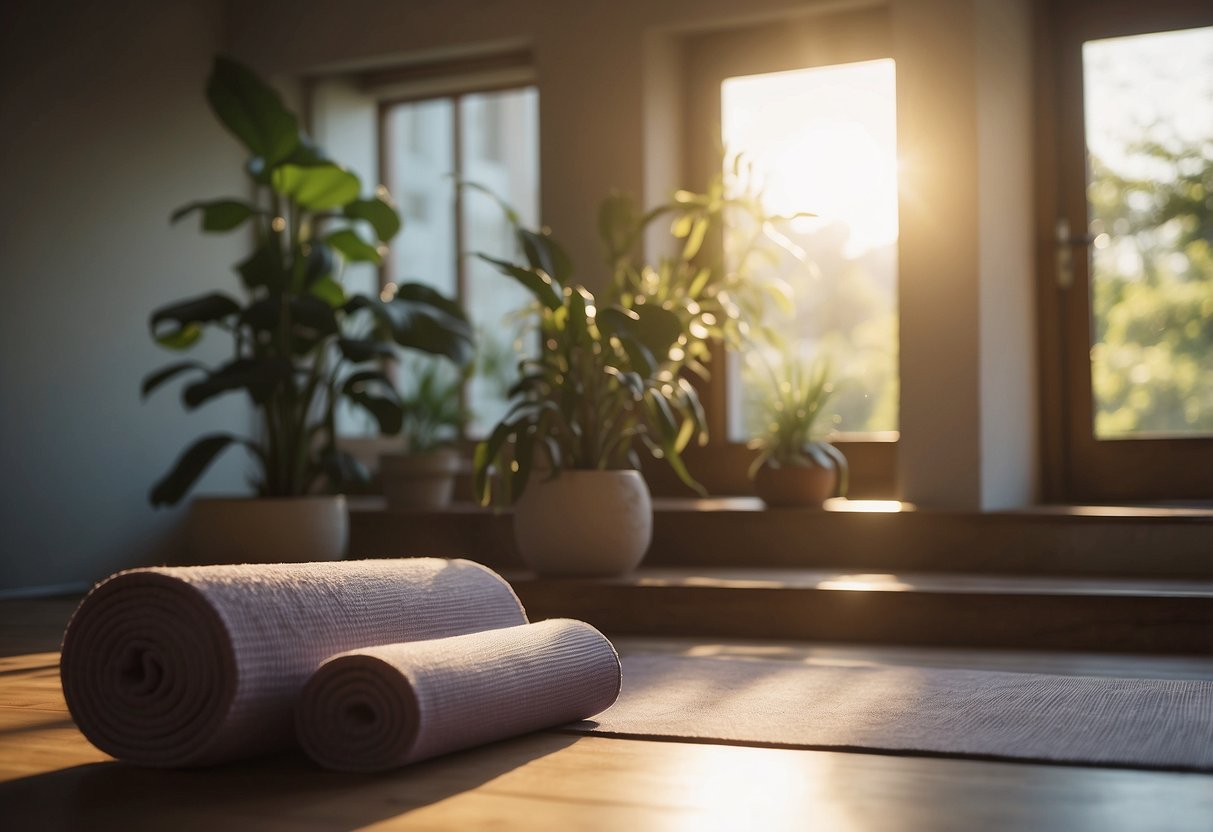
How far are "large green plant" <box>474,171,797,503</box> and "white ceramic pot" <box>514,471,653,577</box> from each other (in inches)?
2.9

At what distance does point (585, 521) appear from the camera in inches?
141

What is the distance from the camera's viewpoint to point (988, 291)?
13.4 ft

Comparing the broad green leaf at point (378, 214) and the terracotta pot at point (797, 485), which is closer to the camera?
the terracotta pot at point (797, 485)

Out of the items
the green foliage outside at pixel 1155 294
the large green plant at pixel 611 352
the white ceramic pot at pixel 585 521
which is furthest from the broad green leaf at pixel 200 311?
the green foliage outside at pixel 1155 294

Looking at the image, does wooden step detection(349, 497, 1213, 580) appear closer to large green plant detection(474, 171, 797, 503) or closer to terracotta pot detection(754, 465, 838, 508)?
terracotta pot detection(754, 465, 838, 508)

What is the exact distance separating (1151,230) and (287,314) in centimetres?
274

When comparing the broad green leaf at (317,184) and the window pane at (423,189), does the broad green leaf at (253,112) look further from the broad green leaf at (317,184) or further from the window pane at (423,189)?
the window pane at (423,189)

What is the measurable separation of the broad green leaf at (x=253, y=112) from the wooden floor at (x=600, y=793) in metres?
2.35

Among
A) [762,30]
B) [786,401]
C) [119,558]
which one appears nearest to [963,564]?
[786,401]

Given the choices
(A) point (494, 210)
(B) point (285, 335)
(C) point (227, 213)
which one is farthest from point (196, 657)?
(A) point (494, 210)

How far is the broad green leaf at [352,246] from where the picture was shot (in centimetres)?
434

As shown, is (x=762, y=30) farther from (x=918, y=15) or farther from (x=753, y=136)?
(x=918, y=15)

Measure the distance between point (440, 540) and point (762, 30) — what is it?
7.03 feet

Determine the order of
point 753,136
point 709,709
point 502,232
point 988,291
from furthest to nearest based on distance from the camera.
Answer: point 502,232, point 753,136, point 988,291, point 709,709
